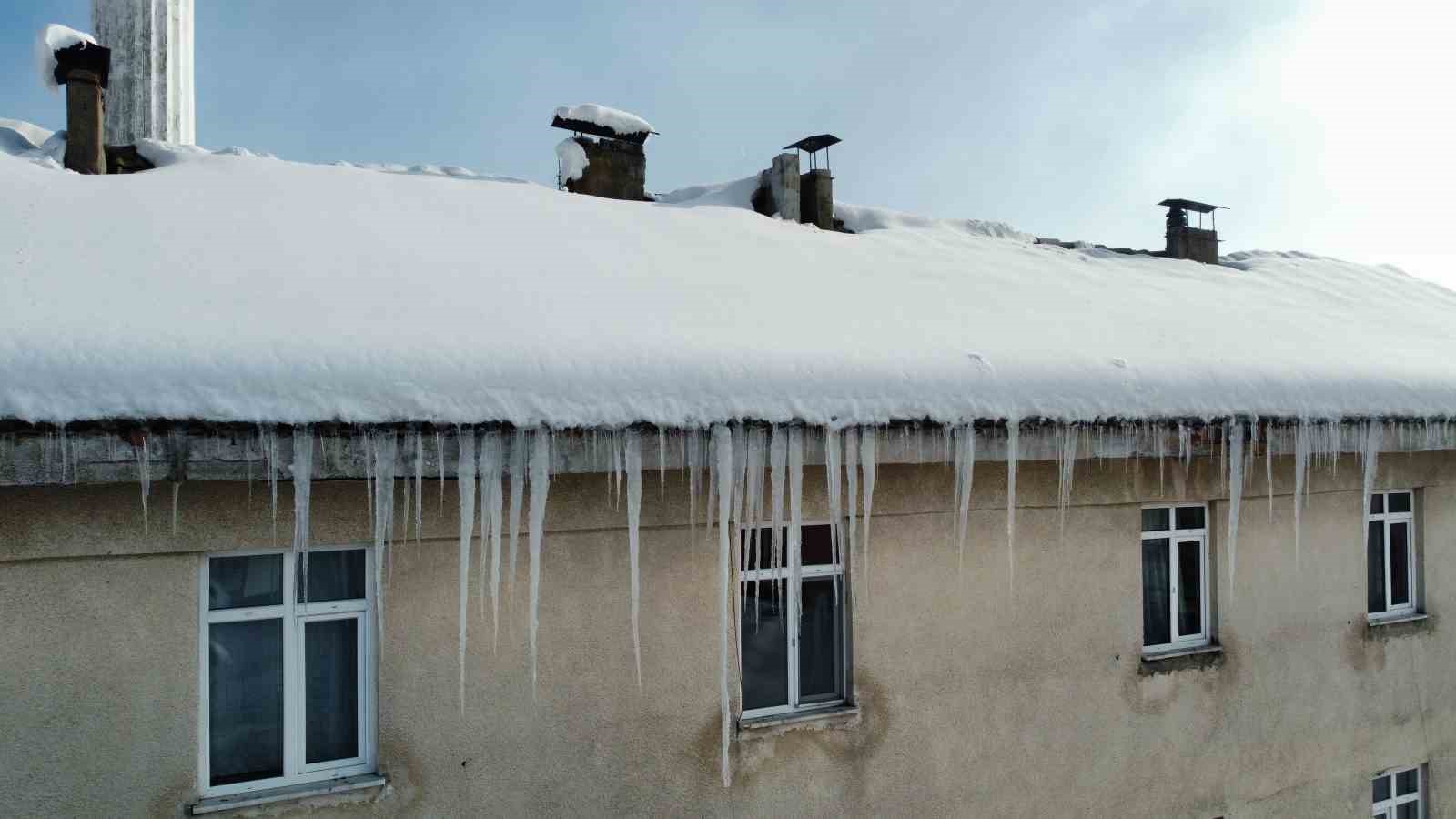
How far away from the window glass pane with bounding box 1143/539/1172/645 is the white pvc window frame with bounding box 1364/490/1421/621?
216 centimetres

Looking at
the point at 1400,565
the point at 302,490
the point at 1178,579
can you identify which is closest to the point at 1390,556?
the point at 1400,565

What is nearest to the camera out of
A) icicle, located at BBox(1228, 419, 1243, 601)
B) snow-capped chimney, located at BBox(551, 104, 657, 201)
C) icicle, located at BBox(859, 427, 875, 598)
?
icicle, located at BBox(859, 427, 875, 598)

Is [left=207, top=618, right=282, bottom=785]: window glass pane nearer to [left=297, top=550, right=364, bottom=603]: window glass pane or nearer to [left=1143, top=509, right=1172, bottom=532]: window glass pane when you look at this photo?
[left=297, top=550, right=364, bottom=603]: window glass pane

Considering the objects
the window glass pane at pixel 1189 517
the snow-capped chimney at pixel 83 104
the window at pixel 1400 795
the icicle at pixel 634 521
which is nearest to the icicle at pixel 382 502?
the icicle at pixel 634 521

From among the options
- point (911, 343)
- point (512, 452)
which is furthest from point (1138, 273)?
point (512, 452)

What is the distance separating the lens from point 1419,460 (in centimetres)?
674

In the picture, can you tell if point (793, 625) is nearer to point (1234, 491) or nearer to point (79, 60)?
point (1234, 491)

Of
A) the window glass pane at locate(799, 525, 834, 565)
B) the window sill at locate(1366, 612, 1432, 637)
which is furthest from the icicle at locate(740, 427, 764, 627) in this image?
the window sill at locate(1366, 612, 1432, 637)

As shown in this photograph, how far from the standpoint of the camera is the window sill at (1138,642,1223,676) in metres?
5.60

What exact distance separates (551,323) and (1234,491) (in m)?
4.43

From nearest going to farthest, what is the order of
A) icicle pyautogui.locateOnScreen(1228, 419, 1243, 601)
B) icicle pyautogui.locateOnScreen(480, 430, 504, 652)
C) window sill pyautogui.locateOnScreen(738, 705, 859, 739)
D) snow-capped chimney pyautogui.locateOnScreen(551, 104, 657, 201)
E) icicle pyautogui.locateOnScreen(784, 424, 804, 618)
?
icicle pyautogui.locateOnScreen(480, 430, 504, 652) < icicle pyautogui.locateOnScreen(784, 424, 804, 618) < window sill pyautogui.locateOnScreen(738, 705, 859, 739) < icicle pyautogui.locateOnScreen(1228, 419, 1243, 601) < snow-capped chimney pyautogui.locateOnScreen(551, 104, 657, 201)

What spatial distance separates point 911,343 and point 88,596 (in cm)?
409

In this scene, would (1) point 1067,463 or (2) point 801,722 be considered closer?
(2) point 801,722

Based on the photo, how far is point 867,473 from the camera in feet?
14.3
